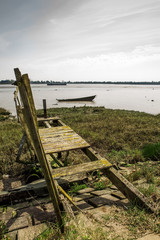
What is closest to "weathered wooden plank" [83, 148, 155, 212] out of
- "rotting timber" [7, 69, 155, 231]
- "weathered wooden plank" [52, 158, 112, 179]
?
"rotting timber" [7, 69, 155, 231]

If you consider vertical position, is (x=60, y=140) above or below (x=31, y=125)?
below

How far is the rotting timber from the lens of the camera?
6.53 feet

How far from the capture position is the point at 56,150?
163 inches

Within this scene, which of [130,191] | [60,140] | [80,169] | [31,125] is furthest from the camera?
[60,140]

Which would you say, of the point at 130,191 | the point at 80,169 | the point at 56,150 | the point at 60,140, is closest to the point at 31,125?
the point at 80,169

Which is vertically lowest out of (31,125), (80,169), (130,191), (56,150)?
(130,191)

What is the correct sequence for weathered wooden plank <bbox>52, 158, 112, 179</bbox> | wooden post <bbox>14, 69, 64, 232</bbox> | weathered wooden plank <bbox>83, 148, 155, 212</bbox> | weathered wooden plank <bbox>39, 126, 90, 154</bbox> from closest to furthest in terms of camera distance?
wooden post <bbox>14, 69, 64, 232</bbox> → weathered wooden plank <bbox>83, 148, 155, 212</bbox> → weathered wooden plank <bbox>52, 158, 112, 179</bbox> → weathered wooden plank <bbox>39, 126, 90, 154</bbox>

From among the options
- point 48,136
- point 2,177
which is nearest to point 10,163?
point 2,177

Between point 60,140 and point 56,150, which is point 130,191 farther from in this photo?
point 60,140

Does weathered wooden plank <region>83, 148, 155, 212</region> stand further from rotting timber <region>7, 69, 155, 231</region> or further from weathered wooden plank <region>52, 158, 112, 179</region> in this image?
weathered wooden plank <region>52, 158, 112, 179</region>

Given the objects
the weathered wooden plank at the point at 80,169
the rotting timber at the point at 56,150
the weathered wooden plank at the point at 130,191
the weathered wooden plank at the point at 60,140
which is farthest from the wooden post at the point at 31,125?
the weathered wooden plank at the point at 60,140

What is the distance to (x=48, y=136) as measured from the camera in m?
5.23

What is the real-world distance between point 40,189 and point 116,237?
6.76ft

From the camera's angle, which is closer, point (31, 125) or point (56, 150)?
point (31, 125)
